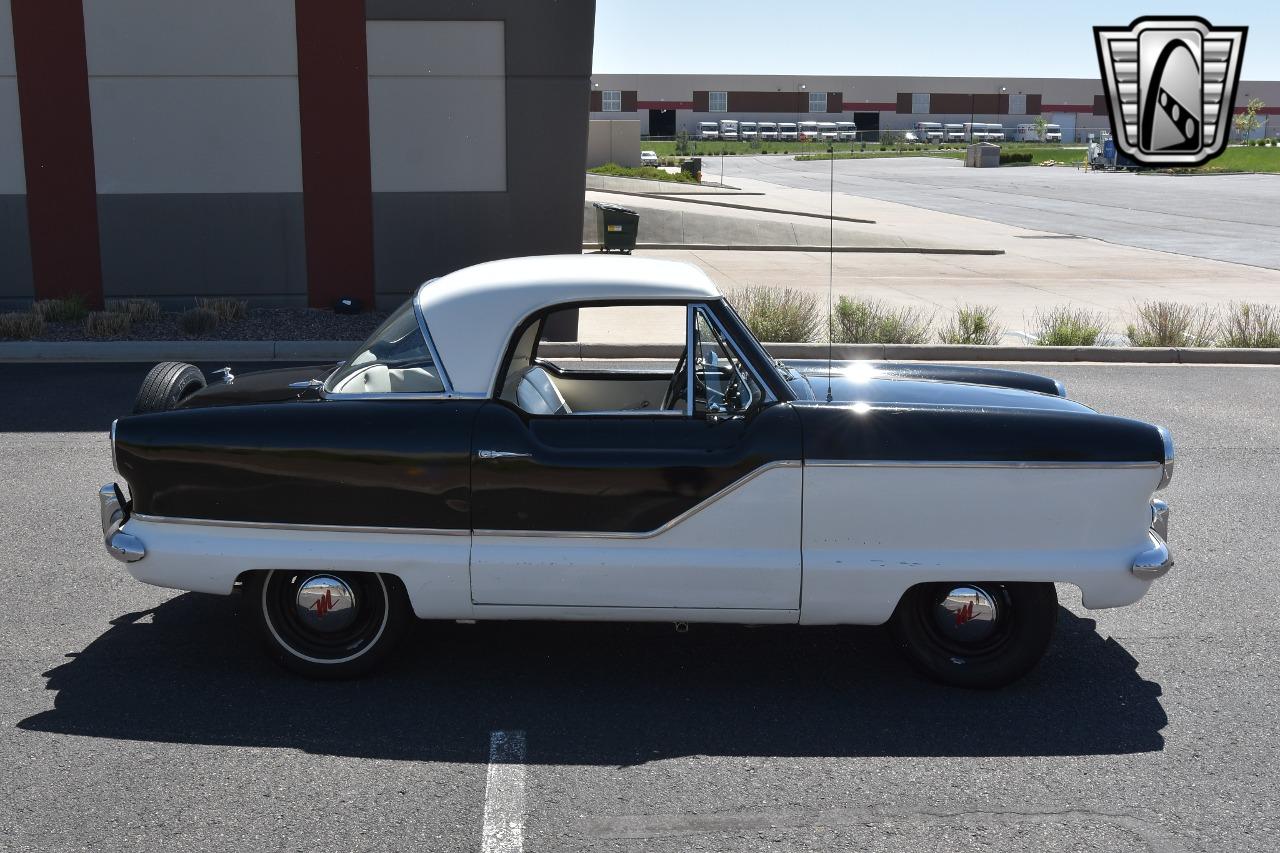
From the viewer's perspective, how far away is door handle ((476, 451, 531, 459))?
5.13m

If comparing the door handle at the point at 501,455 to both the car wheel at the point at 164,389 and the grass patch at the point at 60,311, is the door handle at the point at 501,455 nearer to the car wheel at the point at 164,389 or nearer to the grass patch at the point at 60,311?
the car wheel at the point at 164,389

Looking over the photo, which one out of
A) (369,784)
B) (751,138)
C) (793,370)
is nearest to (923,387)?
(793,370)

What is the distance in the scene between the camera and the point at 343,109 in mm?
15352

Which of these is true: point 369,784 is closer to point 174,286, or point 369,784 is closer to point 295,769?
point 295,769

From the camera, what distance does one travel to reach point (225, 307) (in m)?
15.1

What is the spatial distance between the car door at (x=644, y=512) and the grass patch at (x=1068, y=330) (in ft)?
31.9

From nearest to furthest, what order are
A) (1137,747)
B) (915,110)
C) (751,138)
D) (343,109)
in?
(1137,747)
(343,109)
(751,138)
(915,110)

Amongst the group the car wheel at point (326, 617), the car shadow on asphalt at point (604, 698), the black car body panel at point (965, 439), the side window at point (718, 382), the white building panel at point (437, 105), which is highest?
the white building panel at point (437, 105)

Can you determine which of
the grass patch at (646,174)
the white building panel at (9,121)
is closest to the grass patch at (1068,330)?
the white building panel at (9,121)

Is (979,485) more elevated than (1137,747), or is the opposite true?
(979,485)

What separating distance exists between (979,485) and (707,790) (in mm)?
1550

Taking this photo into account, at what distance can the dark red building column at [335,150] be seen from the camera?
49.8 ft

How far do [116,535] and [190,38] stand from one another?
11413 mm

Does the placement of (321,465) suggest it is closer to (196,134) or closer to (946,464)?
(946,464)
